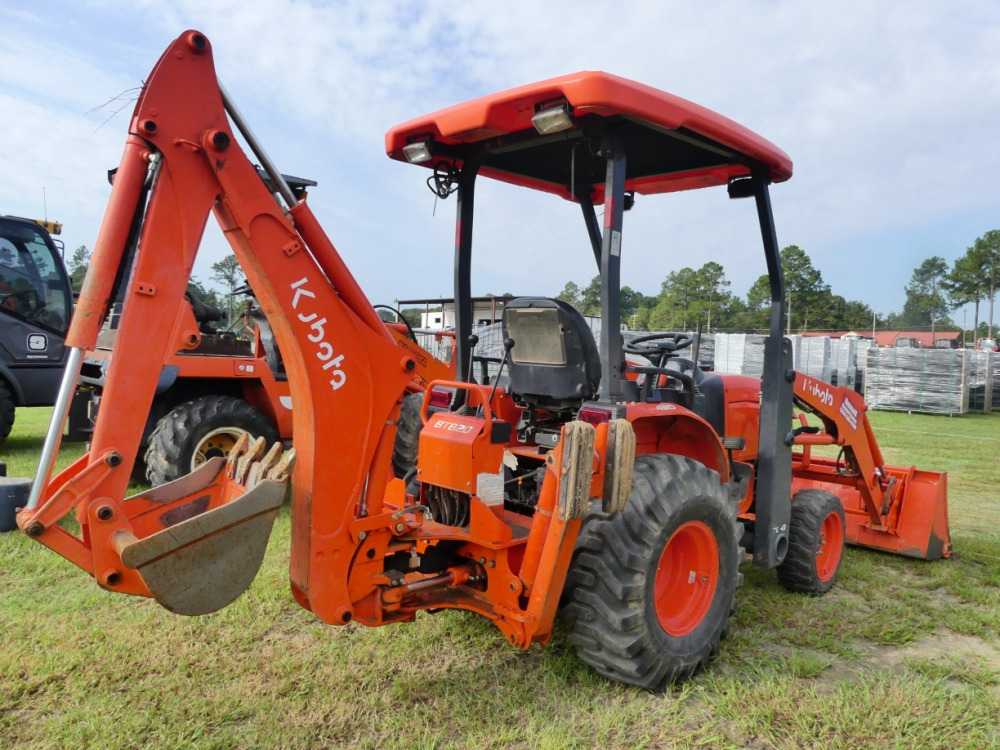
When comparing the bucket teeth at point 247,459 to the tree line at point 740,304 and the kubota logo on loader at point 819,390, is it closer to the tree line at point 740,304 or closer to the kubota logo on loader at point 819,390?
the kubota logo on loader at point 819,390

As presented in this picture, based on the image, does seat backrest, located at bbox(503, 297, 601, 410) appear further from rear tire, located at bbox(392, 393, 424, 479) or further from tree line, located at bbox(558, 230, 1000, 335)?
tree line, located at bbox(558, 230, 1000, 335)

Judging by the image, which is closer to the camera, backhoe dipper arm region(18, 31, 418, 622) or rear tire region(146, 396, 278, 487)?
backhoe dipper arm region(18, 31, 418, 622)

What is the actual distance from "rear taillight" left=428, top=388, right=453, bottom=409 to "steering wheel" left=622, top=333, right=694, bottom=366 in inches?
41.0

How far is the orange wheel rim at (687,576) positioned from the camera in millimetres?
3227

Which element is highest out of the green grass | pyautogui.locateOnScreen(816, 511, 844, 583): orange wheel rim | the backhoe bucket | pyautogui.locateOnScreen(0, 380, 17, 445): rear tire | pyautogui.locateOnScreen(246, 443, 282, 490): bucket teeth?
pyautogui.locateOnScreen(246, 443, 282, 490): bucket teeth

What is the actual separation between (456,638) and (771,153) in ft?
9.42

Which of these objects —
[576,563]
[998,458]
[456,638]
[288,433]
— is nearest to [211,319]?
[288,433]

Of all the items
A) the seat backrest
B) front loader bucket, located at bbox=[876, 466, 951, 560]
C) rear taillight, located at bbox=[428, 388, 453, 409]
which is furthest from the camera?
front loader bucket, located at bbox=[876, 466, 951, 560]

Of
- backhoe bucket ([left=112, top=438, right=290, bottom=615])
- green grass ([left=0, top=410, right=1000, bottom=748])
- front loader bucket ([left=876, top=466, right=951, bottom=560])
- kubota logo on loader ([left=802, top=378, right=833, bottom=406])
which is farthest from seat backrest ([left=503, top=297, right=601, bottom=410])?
front loader bucket ([left=876, top=466, right=951, bottom=560])

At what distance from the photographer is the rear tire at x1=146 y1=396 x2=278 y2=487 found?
5613 millimetres

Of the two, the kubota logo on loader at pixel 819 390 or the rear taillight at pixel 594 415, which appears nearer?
the rear taillight at pixel 594 415

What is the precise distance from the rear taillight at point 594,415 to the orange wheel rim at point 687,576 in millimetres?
714

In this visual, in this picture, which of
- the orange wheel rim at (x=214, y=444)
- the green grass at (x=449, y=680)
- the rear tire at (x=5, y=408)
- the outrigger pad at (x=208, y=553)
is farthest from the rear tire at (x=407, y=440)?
the rear tire at (x=5, y=408)

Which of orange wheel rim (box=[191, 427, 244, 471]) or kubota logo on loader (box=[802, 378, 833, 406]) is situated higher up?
kubota logo on loader (box=[802, 378, 833, 406])
